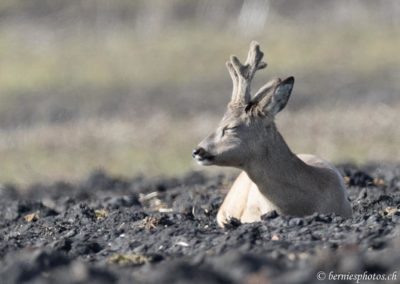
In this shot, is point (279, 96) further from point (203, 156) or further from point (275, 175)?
point (203, 156)

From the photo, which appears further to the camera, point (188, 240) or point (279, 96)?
point (279, 96)

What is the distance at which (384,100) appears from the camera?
30.5 metres

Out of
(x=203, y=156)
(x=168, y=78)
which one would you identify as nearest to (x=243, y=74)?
(x=203, y=156)

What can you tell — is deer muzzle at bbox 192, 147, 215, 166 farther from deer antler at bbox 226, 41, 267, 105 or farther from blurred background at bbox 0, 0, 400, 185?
blurred background at bbox 0, 0, 400, 185

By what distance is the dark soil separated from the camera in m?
8.84

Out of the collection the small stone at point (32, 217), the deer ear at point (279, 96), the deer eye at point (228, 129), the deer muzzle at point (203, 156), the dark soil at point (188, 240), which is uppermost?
the deer ear at point (279, 96)

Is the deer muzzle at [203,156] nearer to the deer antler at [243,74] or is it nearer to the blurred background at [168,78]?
the deer antler at [243,74]

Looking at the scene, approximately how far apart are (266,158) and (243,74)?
953 mm

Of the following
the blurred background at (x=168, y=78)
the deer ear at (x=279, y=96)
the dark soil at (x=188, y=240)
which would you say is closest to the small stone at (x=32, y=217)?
the dark soil at (x=188, y=240)

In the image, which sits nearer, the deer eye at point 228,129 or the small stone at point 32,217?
the deer eye at point 228,129

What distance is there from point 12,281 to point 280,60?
106 feet

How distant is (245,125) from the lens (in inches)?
545

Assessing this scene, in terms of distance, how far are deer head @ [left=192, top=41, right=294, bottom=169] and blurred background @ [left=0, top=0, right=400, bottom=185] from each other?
8.97 meters

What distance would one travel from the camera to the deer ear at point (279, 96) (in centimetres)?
1393
